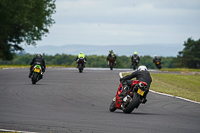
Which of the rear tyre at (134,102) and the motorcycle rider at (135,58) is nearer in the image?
the rear tyre at (134,102)

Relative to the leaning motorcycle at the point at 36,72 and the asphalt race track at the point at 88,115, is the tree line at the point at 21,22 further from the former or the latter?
the asphalt race track at the point at 88,115

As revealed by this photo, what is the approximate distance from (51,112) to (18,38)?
54.4 metres

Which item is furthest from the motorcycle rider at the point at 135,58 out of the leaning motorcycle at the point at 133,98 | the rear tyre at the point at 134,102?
the rear tyre at the point at 134,102

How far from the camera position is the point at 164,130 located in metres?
9.20

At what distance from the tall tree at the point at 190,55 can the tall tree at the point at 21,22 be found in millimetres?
49372

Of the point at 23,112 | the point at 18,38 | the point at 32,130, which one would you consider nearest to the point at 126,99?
the point at 23,112

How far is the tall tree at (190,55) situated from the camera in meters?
109

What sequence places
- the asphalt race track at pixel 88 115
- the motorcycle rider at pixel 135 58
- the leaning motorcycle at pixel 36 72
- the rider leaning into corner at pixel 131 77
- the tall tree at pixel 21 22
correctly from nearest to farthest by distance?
the asphalt race track at pixel 88 115, the rider leaning into corner at pixel 131 77, the leaning motorcycle at pixel 36 72, the motorcycle rider at pixel 135 58, the tall tree at pixel 21 22

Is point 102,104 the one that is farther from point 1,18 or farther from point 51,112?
point 1,18

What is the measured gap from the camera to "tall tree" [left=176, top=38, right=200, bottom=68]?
356 ft

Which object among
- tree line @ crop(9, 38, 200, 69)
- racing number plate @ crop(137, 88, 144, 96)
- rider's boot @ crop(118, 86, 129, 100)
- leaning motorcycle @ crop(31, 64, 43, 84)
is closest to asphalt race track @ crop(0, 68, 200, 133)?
rider's boot @ crop(118, 86, 129, 100)

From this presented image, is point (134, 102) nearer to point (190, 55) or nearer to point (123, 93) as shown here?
point (123, 93)

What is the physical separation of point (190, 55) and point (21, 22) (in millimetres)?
62567

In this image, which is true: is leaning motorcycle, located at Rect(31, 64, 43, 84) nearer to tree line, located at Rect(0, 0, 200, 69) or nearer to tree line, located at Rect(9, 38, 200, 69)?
tree line, located at Rect(0, 0, 200, 69)
